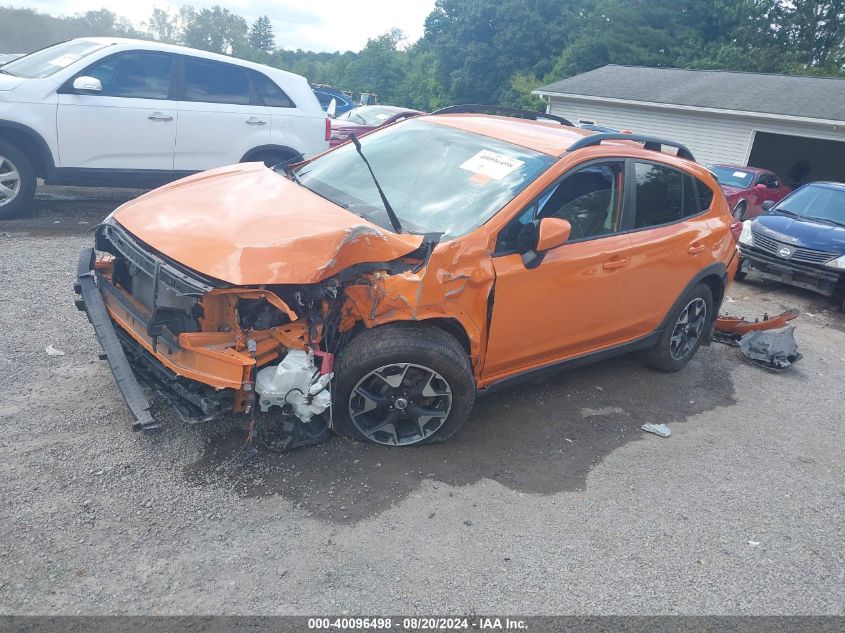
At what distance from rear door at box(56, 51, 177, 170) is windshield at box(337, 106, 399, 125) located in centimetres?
693

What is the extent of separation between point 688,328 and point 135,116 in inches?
244

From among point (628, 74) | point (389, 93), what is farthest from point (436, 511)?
point (389, 93)

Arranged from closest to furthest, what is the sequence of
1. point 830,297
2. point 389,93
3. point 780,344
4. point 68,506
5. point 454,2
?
point 68,506
point 780,344
point 830,297
point 454,2
point 389,93

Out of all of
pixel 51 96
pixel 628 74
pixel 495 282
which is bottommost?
pixel 495 282

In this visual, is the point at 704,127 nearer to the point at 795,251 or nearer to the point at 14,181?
the point at 795,251

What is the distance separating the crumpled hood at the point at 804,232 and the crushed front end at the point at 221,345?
7.91 metres

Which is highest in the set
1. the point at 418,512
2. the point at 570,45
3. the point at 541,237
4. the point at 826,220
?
the point at 570,45

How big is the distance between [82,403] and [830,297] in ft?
30.0

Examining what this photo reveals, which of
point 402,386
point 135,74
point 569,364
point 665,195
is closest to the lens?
point 402,386

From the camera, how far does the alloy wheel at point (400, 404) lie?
148 inches

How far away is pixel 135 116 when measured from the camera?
761 cm

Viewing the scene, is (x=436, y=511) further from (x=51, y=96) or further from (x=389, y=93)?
(x=389, y=93)

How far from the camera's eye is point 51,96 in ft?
23.4

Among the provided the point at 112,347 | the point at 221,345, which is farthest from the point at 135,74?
the point at 221,345
